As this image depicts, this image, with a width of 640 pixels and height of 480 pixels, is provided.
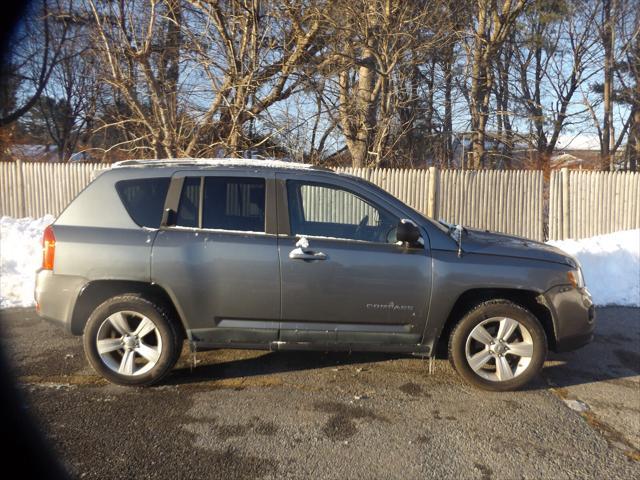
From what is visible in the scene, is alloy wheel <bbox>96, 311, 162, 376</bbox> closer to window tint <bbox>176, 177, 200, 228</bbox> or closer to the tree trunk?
window tint <bbox>176, 177, 200, 228</bbox>

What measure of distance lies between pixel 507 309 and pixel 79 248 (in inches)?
141

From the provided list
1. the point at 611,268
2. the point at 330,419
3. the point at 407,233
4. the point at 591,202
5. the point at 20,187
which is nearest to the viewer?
the point at 330,419

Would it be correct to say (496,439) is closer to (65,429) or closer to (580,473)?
(580,473)

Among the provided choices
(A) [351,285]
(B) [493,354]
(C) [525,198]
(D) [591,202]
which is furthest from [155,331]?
(D) [591,202]

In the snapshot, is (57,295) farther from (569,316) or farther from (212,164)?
(569,316)

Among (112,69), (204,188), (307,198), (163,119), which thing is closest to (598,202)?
(307,198)

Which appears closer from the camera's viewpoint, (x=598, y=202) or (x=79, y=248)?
(x=79, y=248)

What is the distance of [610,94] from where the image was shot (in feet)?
64.8

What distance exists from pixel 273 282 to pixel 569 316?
8.26ft

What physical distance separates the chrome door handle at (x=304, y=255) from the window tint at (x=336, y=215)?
0.21 m

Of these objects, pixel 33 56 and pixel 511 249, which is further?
pixel 33 56

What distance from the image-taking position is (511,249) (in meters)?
3.82

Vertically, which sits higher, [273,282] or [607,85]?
[607,85]

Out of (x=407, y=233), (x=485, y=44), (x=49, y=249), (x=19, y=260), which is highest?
(x=485, y=44)
